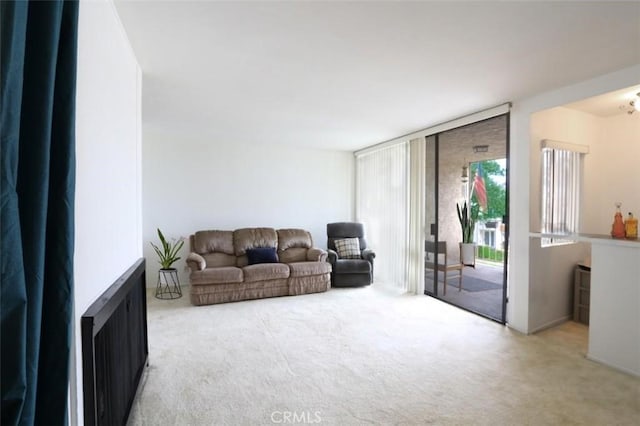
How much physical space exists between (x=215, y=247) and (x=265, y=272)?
104 cm

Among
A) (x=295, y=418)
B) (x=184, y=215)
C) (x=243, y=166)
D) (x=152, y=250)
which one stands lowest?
(x=295, y=418)

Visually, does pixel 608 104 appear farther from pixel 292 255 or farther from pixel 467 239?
pixel 292 255

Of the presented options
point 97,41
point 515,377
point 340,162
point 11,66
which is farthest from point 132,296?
point 340,162

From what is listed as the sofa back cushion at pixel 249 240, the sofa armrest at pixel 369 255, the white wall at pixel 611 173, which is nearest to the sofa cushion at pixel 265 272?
the sofa back cushion at pixel 249 240

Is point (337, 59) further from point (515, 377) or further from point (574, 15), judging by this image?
point (515, 377)

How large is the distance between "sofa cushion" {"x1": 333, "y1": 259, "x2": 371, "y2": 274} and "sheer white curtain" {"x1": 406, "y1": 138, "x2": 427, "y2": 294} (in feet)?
2.38

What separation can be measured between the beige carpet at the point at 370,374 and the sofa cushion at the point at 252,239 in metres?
1.42

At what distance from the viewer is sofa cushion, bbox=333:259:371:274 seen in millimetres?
5117

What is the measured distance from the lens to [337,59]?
2363 millimetres

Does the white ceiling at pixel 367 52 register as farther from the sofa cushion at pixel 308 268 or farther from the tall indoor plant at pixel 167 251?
the sofa cushion at pixel 308 268

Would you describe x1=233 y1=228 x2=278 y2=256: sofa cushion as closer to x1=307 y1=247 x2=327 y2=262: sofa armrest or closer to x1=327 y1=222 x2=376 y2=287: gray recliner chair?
x1=307 y1=247 x2=327 y2=262: sofa armrest

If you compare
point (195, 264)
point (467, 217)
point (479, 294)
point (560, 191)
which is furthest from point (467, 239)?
point (195, 264)

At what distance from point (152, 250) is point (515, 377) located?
16.4ft

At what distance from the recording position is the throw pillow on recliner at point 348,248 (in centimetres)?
547
